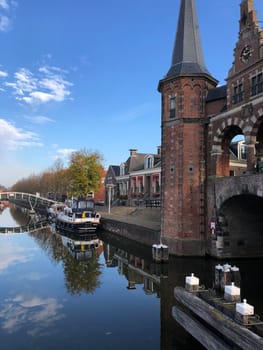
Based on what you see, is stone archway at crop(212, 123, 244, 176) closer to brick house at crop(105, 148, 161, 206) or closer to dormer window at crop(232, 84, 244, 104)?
dormer window at crop(232, 84, 244, 104)

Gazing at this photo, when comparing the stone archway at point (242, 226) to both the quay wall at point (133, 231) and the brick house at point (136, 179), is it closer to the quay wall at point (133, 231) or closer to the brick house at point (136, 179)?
the quay wall at point (133, 231)

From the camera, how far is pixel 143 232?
21.9 meters

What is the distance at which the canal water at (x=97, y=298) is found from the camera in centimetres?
806

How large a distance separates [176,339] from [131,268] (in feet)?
27.4

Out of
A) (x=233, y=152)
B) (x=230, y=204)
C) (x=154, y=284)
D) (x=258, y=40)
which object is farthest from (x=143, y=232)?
(x=233, y=152)

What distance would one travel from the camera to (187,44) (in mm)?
19641

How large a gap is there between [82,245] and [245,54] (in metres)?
18.1

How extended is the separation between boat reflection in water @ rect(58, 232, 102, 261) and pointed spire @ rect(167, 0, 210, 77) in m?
13.3

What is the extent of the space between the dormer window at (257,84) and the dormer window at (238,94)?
784 mm

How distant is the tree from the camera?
4169 cm

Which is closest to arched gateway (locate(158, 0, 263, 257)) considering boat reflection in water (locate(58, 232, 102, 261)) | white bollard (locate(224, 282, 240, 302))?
boat reflection in water (locate(58, 232, 102, 261))

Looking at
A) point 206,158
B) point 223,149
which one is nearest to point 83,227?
point 206,158

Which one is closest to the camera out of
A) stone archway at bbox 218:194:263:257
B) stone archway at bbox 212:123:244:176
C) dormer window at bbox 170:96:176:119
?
stone archway at bbox 218:194:263:257

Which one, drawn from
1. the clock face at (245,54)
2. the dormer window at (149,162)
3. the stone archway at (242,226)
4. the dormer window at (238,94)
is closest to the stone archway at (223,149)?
the dormer window at (238,94)
